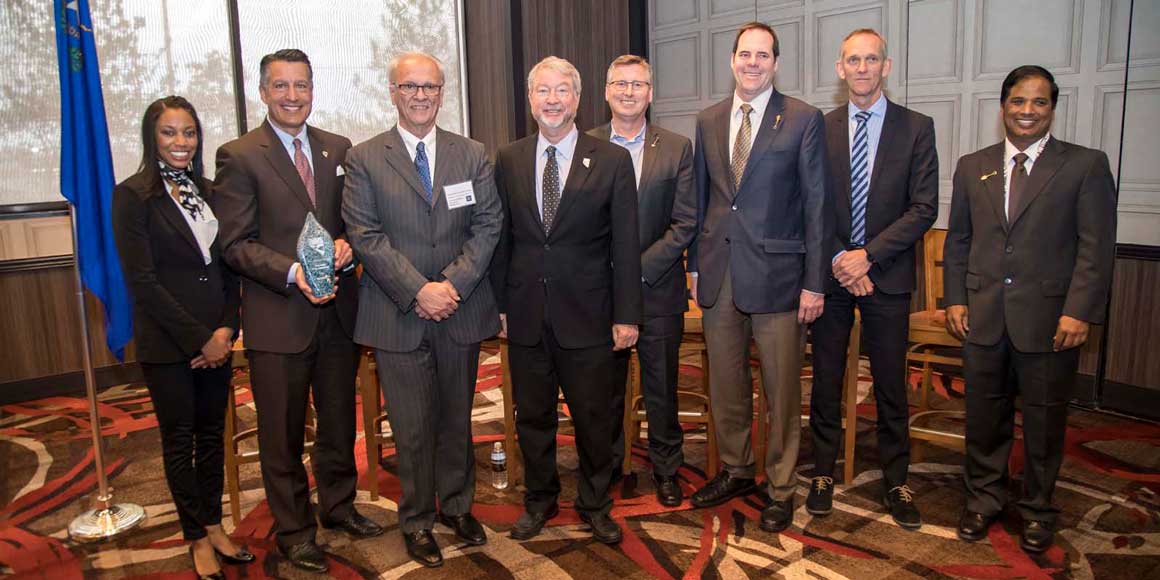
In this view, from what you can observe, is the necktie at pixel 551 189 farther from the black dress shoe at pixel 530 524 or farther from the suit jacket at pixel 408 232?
the black dress shoe at pixel 530 524

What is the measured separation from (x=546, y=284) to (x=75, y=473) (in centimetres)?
276

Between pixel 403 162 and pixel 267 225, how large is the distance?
50cm

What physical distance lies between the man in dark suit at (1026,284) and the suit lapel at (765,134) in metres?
0.75

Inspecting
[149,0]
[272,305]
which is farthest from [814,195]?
[149,0]

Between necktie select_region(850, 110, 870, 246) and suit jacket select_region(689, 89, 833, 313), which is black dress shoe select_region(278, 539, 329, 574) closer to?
suit jacket select_region(689, 89, 833, 313)

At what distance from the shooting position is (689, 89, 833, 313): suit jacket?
294 centimetres

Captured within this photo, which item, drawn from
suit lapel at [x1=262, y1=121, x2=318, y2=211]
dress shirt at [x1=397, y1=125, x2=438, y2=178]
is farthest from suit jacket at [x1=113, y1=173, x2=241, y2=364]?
dress shirt at [x1=397, y1=125, x2=438, y2=178]

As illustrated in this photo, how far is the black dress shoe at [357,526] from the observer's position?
314cm

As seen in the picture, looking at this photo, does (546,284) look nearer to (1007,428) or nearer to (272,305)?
(272,305)

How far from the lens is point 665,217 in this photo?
325 cm

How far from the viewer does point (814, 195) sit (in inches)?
115

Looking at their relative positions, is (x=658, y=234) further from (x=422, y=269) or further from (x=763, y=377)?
(x=422, y=269)

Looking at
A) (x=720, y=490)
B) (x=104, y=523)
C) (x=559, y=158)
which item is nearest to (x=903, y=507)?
(x=720, y=490)

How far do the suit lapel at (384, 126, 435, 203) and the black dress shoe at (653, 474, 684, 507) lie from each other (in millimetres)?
1559
